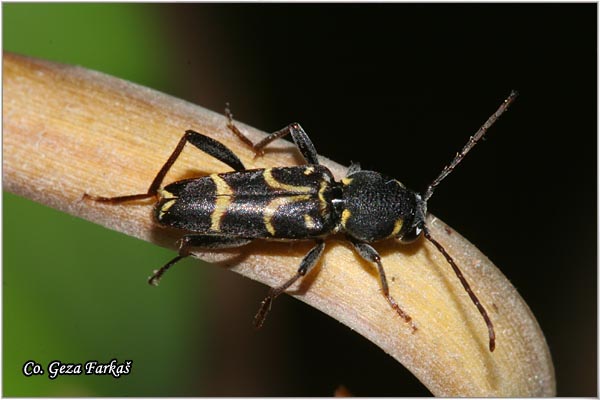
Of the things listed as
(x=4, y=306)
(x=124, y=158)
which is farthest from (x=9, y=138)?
(x=4, y=306)

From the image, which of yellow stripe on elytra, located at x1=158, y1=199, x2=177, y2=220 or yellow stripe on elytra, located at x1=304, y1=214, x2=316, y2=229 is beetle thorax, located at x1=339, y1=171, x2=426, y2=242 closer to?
yellow stripe on elytra, located at x1=304, y1=214, x2=316, y2=229

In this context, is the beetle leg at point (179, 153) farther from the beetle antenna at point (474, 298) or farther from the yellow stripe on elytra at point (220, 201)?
the beetle antenna at point (474, 298)

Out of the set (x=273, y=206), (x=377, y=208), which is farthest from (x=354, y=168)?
(x=273, y=206)

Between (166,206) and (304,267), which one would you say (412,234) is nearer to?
(304,267)

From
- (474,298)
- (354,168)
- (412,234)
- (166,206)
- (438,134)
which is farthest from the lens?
(438,134)

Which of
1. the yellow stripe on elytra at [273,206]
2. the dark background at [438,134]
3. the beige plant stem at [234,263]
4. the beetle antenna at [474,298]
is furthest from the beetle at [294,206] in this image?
the dark background at [438,134]

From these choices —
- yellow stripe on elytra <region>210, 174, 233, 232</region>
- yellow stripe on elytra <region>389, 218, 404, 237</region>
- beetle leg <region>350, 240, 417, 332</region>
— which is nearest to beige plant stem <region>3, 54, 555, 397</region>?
beetle leg <region>350, 240, 417, 332</region>
